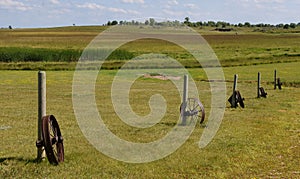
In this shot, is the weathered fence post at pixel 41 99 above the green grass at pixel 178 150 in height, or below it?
above

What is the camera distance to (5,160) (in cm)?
875

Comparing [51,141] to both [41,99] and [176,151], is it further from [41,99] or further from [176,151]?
[176,151]

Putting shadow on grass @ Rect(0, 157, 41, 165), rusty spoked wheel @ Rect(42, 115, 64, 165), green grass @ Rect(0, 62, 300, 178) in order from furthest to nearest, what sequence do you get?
shadow on grass @ Rect(0, 157, 41, 165) → green grass @ Rect(0, 62, 300, 178) → rusty spoked wheel @ Rect(42, 115, 64, 165)

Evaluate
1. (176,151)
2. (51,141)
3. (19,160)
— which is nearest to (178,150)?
(176,151)

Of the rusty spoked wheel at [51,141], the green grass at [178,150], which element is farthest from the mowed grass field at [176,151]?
the rusty spoked wheel at [51,141]

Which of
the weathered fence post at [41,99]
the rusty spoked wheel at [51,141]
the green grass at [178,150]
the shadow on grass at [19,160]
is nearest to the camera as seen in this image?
the rusty spoked wheel at [51,141]

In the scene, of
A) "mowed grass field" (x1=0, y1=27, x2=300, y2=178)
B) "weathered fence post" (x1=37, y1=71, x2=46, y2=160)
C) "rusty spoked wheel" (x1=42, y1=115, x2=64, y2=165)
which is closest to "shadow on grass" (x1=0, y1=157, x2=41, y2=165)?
"mowed grass field" (x1=0, y1=27, x2=300, y2=178)

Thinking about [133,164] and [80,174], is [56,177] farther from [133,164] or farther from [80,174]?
[133,164]

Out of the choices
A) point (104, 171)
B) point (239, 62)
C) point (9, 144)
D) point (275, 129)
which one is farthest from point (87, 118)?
point (239, 62)

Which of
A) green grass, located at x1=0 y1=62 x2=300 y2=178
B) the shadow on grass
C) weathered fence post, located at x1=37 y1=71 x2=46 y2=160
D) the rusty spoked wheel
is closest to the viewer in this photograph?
the rusty spoked wheel

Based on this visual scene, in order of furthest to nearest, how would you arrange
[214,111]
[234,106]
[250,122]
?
1. [234,106]
2. [214,111]
3. [250,122]

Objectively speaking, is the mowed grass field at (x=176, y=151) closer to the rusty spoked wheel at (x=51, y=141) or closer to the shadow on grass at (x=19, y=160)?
the shadow on grass at (x=19, y=160)

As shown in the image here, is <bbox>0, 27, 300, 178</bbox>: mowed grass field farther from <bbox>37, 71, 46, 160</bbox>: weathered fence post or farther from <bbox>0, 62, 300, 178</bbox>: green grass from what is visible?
<bbox>37, 71, 46, 160</bbox>: weathered fence post

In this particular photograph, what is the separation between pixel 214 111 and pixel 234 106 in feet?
6.29
